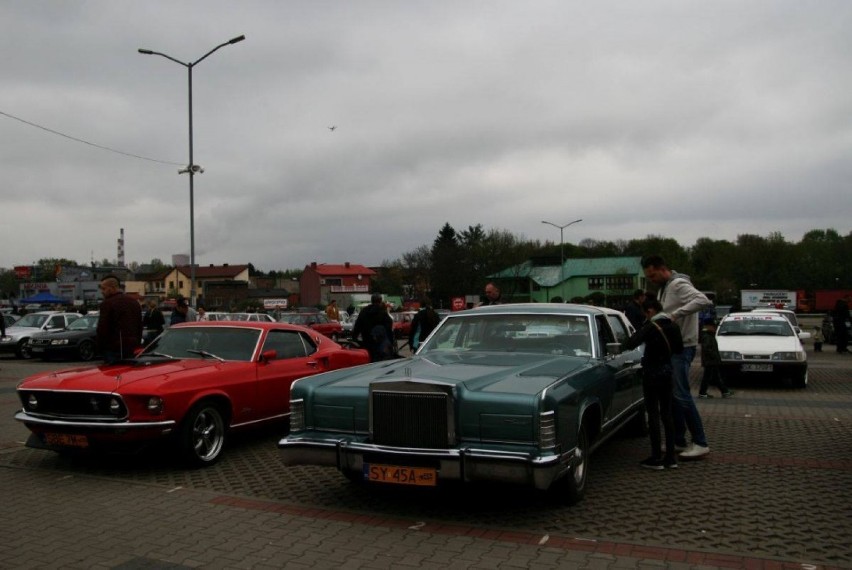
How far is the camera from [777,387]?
15109 millimetres

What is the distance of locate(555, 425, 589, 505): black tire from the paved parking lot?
0.34ft

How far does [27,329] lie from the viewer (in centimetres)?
2477

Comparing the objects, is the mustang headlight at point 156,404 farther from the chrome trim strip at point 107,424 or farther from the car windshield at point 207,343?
the car windshield at point 207,343

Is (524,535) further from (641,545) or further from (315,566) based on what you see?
(315,566)

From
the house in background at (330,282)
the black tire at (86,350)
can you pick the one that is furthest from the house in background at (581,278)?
the black tire at (86,350)

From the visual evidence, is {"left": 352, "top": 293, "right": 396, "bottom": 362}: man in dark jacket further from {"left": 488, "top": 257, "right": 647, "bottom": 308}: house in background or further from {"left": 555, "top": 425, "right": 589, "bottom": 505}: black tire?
{"left": 488, "top": 257, "right": 647, "bottom": 308}: house in background

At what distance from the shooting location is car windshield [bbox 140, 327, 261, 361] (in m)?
8.10

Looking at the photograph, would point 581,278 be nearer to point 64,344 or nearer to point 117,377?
point 64,344

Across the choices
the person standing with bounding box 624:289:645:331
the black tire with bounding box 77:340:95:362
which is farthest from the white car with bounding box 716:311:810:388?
the black tire with bounding box 77:340:95:362

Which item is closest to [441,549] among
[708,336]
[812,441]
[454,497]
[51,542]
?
[454,497]

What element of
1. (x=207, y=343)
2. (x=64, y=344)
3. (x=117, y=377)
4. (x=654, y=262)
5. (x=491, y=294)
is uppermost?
(x=654, y=262)

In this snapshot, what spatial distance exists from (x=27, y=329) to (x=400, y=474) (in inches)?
932

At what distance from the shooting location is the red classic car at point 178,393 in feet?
21.8

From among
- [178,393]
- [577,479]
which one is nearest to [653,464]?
[577,479]
